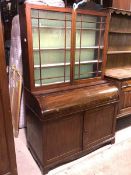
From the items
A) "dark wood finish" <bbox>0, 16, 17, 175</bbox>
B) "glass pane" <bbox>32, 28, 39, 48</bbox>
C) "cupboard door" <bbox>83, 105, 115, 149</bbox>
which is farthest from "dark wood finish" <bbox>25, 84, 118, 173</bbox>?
"glass pane" <bbox>32, 28, 39, 48</bbox>

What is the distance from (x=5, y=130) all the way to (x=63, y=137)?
2.13 feet

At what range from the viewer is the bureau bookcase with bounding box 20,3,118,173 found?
1682mm

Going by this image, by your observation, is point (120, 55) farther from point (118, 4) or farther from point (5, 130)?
point (5, 130)

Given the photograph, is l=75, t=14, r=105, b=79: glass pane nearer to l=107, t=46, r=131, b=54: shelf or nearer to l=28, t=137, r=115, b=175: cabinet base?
l=107, t=46, r=131, b=54: shelf

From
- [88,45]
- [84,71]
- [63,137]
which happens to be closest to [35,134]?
[63,137]

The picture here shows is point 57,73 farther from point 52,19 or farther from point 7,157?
point 7,157

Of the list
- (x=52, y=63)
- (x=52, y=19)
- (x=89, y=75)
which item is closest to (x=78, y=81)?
(x=89, y=75)

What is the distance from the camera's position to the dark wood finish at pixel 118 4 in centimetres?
209

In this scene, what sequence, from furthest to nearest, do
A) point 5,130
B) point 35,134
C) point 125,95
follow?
point 125,95
point 35,134
point 5,130

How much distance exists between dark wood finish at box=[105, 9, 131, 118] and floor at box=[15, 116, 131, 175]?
458 mm

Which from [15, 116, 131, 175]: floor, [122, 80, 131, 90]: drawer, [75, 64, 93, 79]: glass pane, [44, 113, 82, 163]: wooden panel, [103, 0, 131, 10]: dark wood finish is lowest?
[15, 116, 131, 175]: floor

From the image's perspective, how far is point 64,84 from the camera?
1985mm

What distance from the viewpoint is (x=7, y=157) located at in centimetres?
151

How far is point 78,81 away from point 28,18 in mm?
916
